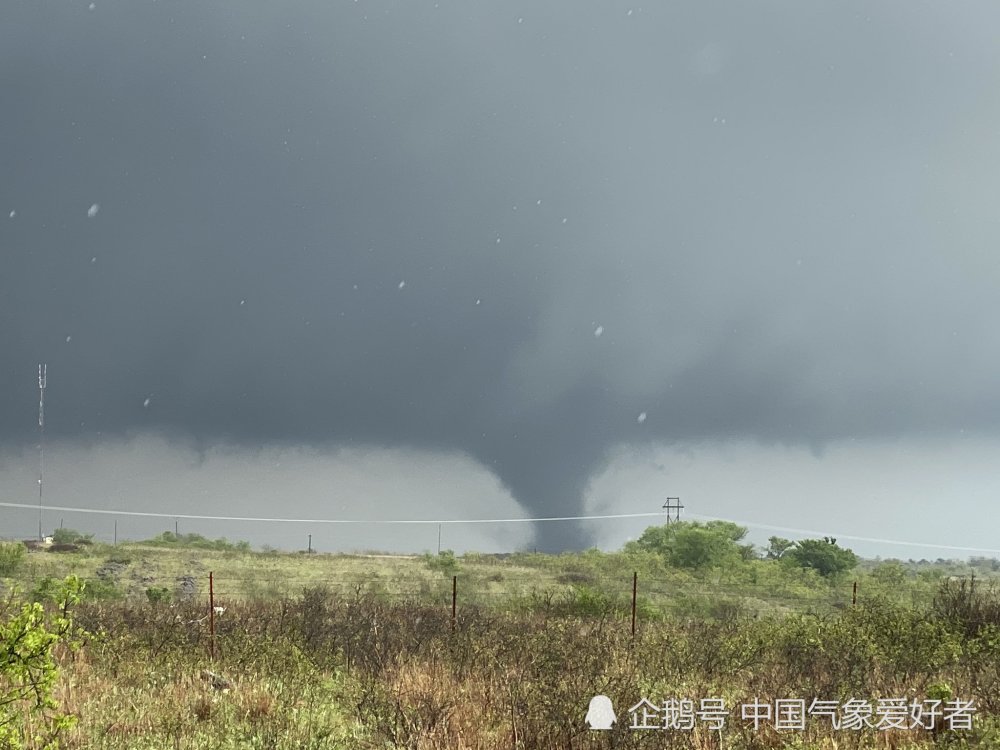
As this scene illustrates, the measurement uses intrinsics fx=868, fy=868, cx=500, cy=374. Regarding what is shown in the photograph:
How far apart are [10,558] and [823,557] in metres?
50.8

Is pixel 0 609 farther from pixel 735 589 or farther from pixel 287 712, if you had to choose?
pixel 735 589

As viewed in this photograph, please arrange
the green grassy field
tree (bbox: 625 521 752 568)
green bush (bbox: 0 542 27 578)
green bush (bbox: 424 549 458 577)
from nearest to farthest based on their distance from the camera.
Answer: the green grassy field < green bush (bbox: 0 542 27 578) < green bush (bbox: 424 549 458 577) < tree (bbox: 625 521 752 568)

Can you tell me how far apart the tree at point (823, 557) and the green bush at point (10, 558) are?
1908 inches

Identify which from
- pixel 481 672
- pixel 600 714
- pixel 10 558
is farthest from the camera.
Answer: pixel 10 558

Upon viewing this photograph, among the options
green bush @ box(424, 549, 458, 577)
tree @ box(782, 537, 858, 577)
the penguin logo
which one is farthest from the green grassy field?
tree @ box(782, 537, 858, 577)

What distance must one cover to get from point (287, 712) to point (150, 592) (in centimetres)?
1449

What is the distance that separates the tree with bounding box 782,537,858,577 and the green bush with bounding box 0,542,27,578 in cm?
4847

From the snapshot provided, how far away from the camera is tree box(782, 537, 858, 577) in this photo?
6103cm

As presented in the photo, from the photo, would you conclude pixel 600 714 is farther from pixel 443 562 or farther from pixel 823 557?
pixel 823 557

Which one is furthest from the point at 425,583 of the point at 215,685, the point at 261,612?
the point at 215,685

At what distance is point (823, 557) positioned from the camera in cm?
6188

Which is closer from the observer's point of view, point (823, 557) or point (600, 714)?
point (600, 714)

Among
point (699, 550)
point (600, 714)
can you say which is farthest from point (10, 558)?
point (699, 550)

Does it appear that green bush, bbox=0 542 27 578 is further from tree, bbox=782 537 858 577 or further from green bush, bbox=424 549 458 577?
tree, bbox=782 537 858 577
